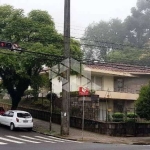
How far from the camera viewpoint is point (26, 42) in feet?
87.8

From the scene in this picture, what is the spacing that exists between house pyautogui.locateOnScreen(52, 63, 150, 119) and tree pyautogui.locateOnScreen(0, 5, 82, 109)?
8.56 meters

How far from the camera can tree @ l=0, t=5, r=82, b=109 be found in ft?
83.6

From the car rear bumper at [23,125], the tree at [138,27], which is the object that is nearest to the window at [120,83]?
the car rear bumper at [23,125]

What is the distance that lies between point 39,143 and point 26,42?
968cm

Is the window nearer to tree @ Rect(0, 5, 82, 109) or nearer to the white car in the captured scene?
tree @ Rect(0, 5, 82, 109)

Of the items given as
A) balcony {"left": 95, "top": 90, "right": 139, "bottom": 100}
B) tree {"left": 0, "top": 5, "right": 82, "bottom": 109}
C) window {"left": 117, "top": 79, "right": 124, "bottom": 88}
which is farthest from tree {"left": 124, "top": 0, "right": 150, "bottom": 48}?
tree {"left": 0, "top": 5, "right": 82, "bottom": 109}

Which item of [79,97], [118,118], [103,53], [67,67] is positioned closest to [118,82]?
[79,97]

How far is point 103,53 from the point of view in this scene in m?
68.8

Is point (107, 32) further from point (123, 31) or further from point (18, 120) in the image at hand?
point (18, 120)

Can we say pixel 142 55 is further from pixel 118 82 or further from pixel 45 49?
pixel 45 49

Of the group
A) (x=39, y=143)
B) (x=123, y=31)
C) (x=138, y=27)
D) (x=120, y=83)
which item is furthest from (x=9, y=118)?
(x=138, y=27)

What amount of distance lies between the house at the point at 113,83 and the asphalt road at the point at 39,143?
1251cm

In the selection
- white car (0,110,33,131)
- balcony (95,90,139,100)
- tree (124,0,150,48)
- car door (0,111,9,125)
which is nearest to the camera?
white car (0,110,33,131)

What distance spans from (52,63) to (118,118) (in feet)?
22.5
